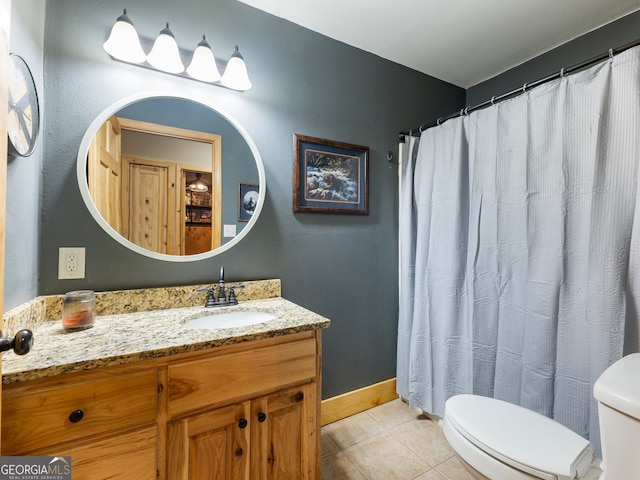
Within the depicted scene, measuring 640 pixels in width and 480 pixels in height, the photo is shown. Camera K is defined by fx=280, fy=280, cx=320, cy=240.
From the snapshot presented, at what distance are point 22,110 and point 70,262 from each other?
58 centimetres

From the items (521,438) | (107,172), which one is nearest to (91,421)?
(107,172)

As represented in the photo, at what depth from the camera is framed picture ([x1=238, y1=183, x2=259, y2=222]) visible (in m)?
1.49

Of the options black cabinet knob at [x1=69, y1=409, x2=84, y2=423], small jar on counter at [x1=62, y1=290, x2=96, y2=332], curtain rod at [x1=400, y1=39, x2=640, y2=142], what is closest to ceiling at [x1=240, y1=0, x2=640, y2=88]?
curtain rod at [x1=400, y1=39, x2=640, y2=142]

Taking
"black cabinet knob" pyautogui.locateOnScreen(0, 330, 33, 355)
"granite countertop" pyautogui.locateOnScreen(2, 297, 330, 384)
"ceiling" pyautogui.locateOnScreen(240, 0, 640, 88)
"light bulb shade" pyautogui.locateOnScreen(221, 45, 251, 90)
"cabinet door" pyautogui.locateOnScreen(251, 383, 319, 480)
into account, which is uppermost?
"ceiling" pyautogui.locateOnScreen(240, 0, 640, 88)

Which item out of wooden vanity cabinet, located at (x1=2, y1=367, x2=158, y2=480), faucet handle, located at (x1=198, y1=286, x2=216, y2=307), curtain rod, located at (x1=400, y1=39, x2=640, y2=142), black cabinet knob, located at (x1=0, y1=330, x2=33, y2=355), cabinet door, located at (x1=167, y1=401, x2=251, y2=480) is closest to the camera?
black cabinet knob, located at (x1=0, y1=330, x2=33, y2=355)

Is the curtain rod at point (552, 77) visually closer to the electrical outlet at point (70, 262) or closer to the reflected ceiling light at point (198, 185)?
the reflected ceiling light at point (198, 185)

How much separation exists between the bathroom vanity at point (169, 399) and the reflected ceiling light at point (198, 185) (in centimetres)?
62

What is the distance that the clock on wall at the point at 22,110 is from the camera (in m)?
0.89

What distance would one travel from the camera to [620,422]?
748mm

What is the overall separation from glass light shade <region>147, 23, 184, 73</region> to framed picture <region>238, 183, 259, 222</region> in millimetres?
619

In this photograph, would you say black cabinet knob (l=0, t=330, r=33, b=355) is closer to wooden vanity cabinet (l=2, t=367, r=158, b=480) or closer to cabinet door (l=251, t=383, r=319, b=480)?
wooden vanity cabinet (l=2, t=367, r=158, b=480)

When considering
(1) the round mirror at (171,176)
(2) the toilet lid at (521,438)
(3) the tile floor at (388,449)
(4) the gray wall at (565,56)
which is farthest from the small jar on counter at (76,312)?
(4) the gray wall at (565,56)

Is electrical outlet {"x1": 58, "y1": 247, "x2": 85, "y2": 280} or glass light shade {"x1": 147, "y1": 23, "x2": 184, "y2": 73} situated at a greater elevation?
glass light shade {"x1": 147, "y1": 23, "x2": 184, "y2": 73}

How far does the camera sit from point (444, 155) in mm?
1744
